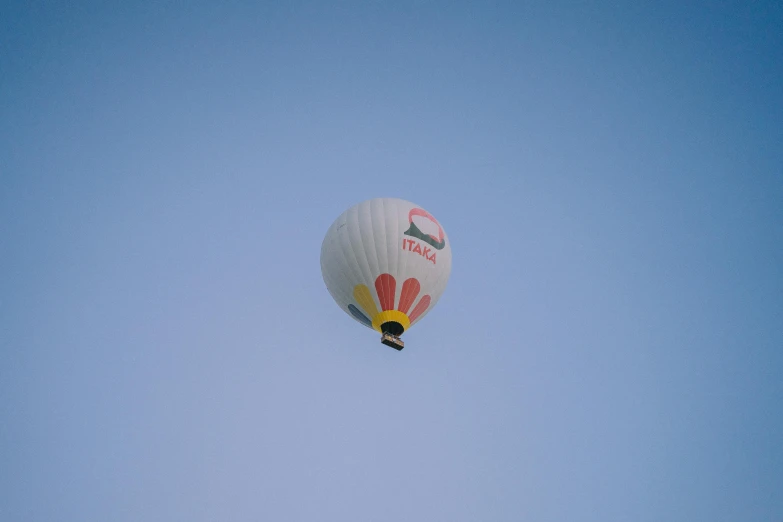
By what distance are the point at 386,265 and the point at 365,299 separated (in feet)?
4.67

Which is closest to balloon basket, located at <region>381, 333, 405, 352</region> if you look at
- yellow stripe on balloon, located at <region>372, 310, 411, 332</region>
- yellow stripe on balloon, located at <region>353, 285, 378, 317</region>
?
yellow stripe on balloon, located at <region>372, 310, 411, 332</region>

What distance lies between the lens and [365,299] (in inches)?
597

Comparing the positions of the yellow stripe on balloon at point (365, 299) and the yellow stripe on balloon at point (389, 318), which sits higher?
the yellow stripe on balloon at point (365, 299)

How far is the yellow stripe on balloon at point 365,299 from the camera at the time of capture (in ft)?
49.4

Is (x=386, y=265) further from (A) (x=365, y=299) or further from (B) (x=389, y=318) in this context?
(B) (x=389, y=318)

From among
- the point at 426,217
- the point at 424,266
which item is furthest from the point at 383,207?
the point at 424,266

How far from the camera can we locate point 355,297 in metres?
15.4

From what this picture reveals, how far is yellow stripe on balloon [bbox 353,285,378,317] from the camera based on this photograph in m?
15.0

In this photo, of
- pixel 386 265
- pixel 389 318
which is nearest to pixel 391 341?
pixel 389 318

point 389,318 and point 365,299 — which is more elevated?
point 365,299

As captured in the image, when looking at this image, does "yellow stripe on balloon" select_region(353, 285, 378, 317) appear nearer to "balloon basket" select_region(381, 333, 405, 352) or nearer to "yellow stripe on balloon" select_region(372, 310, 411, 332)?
"yellow stripe on balloon" select_region(372, 310, 411, 332)

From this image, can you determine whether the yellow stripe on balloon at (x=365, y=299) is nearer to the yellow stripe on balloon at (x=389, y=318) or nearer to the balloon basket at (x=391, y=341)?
the yellow stripe on balloon at (x=389, y=318)

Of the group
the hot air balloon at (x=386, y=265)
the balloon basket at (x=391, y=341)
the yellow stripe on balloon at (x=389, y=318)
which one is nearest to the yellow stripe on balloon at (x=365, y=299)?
the hot air balloon at (x=386, y=265)

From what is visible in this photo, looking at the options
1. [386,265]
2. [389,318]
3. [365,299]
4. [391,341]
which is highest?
[386,265]
